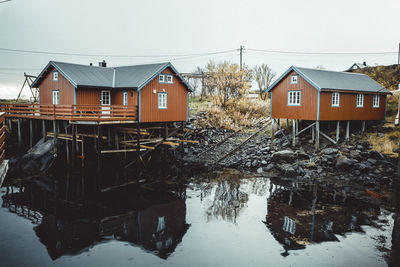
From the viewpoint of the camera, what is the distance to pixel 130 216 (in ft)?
45.2

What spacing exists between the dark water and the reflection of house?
43 millimetres

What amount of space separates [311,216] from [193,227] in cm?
556

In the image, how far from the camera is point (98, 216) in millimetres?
13727

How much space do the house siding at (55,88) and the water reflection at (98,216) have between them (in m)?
7.43

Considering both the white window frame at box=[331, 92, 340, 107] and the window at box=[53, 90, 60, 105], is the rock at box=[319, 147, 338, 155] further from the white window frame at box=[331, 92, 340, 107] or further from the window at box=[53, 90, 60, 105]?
the window at box=[53, 90, 60, 105]

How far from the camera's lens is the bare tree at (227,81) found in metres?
35.7

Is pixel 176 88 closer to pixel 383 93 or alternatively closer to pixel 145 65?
pixel 145 65

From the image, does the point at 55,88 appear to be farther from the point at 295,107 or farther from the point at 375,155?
the point at 375,155

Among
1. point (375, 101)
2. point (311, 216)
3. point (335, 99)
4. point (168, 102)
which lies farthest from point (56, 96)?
point (375, 101)

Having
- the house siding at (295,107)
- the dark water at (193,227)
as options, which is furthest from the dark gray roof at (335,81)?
the dark water at (193,227)

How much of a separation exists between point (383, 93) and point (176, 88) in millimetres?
17733

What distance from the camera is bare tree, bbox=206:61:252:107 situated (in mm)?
35656

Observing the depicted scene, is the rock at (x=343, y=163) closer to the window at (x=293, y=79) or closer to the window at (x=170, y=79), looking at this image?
Result: the window at (x=293, y=79)

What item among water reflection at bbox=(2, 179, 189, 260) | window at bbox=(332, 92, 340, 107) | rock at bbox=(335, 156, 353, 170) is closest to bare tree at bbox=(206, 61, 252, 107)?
window at bbox=(332, 92, 340, 107)
